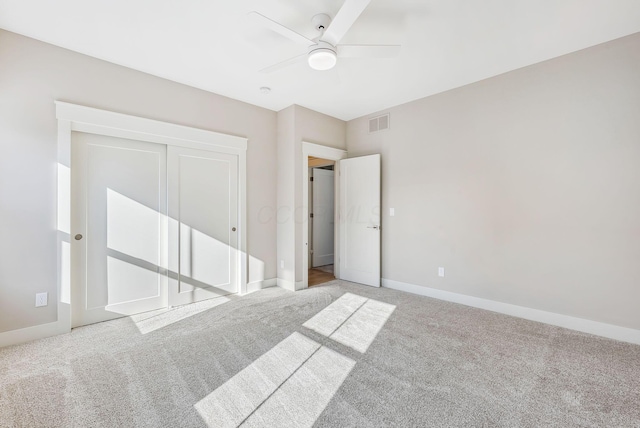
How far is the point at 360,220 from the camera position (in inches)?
182

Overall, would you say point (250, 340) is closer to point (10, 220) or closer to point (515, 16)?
point (10, 220)

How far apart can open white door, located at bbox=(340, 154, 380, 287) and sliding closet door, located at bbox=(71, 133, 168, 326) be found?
2768 mm

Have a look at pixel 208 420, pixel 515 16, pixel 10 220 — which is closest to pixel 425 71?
pixel 515 16

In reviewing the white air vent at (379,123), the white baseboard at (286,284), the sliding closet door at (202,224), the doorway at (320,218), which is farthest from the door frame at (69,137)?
the doorway at (320,218)

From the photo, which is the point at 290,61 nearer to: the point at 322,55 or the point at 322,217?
the point at 322,55

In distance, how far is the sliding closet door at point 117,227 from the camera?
9.34ft

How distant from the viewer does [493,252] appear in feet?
11.0

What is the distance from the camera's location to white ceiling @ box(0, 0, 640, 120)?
219 centimetres

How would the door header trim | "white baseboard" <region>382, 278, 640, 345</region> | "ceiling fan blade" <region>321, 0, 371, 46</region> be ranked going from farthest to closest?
the door header trim → "white baseboard" <region>382, 278, 640, 345</region> → "ceiling fan blade" <region>321, 0, 371, 46</region>

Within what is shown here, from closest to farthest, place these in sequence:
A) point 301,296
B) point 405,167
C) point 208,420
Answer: point 208,420
point 301,296
point 405,167

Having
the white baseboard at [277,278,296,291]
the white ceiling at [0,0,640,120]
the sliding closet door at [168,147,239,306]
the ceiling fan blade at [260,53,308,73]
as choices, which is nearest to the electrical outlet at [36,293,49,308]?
the sliding closet door at [168,147,239,306]

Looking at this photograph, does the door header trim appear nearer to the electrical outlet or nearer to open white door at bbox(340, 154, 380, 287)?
the electrical outlet

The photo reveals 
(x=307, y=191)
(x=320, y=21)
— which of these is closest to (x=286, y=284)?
(x=307, y=191)

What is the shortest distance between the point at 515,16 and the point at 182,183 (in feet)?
12.6
